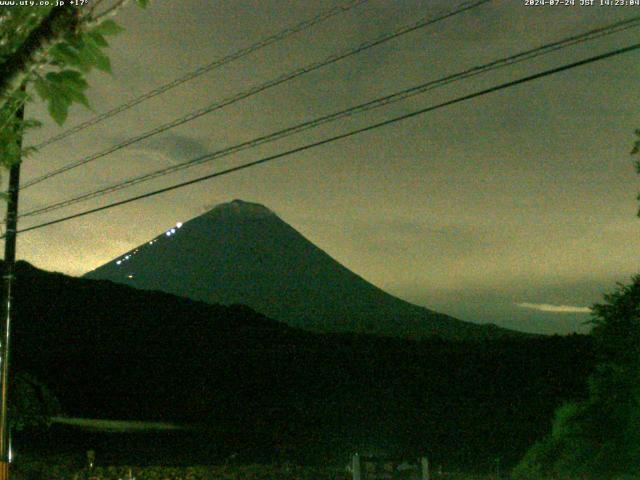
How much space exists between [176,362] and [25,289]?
13895 millimetres

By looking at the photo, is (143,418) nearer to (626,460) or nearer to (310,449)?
(310,449)

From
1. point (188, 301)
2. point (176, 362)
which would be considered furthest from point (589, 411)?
point (188, 301)

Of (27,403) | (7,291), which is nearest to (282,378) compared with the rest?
A: (27,403)

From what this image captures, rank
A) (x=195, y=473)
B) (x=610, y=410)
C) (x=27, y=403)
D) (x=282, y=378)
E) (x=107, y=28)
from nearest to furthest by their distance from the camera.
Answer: (x=107, y=28) → (x=610, y=410) → (x=195, y=473) → (x=27, y=403) → (x=282, y=378)

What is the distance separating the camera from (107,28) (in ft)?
11.7

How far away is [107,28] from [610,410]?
33.5 ft

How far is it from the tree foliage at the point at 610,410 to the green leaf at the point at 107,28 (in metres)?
9.87

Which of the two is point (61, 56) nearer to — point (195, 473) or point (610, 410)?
point (610, 410)

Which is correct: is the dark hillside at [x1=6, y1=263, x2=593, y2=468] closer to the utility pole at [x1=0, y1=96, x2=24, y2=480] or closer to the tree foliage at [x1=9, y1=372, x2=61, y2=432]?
the tree foliage at [x1=9, y1=372, x2=61, y2=432]

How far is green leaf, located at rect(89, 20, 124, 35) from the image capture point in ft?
11.7

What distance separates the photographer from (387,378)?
35344 millimetres

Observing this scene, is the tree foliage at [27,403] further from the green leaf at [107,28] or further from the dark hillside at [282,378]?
the green leaf at [107,28]

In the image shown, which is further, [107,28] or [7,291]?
[7,291]

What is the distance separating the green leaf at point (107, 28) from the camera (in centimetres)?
357
